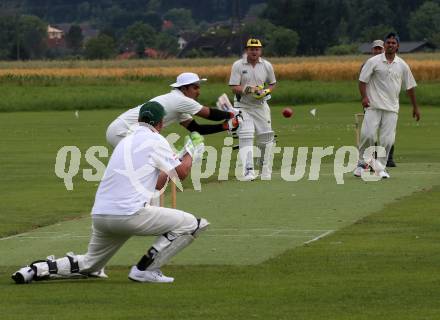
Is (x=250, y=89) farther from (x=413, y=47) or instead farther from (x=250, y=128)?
(x=413, y=47)

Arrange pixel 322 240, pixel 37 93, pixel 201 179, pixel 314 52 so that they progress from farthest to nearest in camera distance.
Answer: pixel 314 52 → pixel 37 93 → pixel 201 179 → pixel 322 240

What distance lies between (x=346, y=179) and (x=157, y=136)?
10027mm

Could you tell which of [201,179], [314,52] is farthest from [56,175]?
[314,52]

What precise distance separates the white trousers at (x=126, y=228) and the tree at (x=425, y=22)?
15327cm

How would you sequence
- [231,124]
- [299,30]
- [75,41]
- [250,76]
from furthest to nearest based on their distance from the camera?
[75,41], [299,30], [250,76], [231,124]

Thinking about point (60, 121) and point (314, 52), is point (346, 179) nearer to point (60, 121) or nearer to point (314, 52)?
point (60, 121)

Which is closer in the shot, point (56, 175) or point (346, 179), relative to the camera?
point (346, 179)

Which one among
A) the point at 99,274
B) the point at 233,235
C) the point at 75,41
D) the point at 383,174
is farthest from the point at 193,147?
the point at 75,41

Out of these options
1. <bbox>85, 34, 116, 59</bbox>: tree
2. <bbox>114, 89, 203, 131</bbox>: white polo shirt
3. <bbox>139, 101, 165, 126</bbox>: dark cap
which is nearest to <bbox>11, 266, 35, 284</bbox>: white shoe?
<bbox>139, 101, 165, 126</bbox>: dark cap

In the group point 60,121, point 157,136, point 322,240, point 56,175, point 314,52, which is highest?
point 157,136

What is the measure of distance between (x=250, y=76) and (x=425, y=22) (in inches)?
5740

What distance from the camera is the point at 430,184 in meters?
20.6

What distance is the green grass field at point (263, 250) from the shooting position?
10602 millimetres

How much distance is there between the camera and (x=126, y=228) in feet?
38.9
